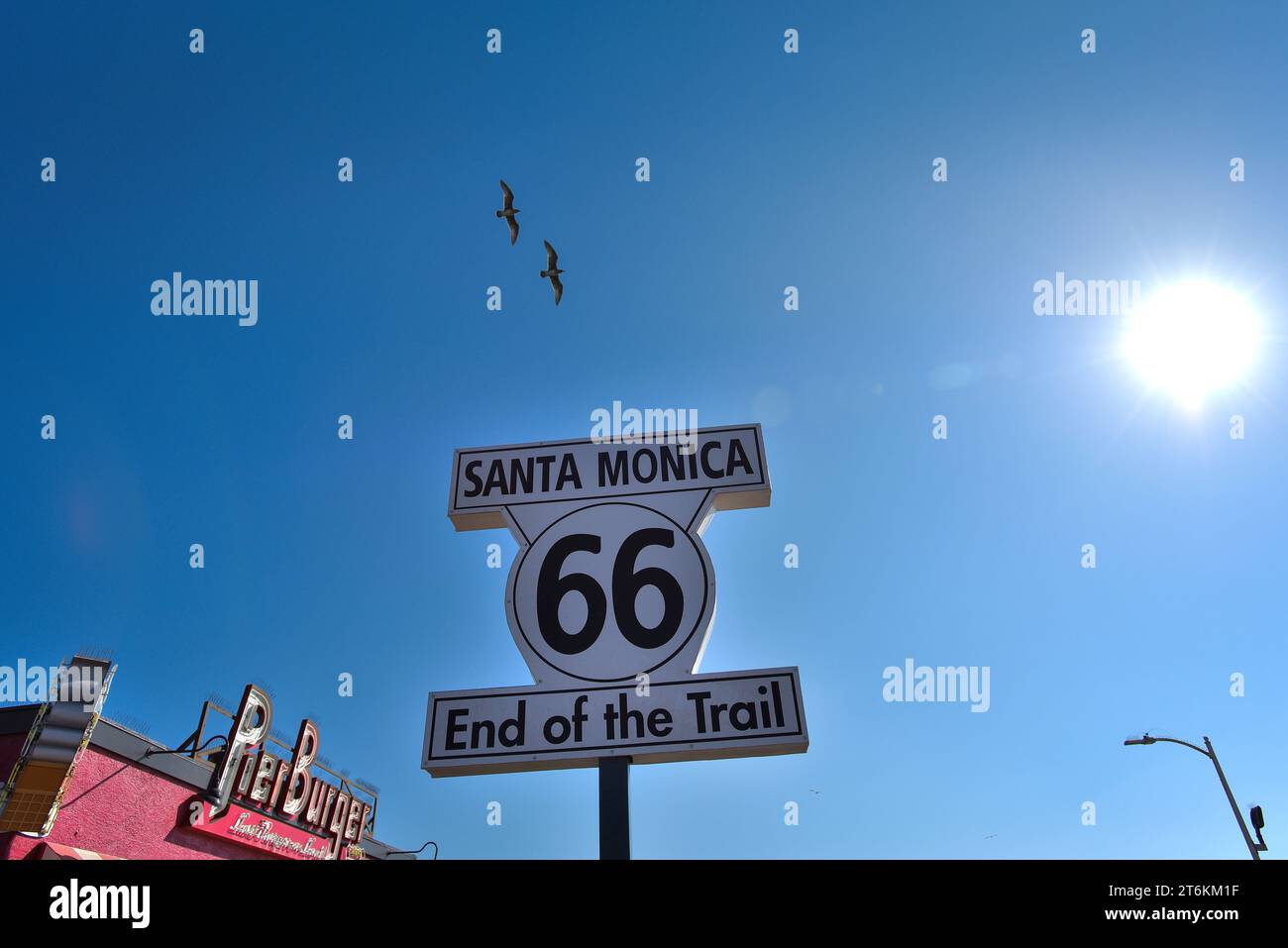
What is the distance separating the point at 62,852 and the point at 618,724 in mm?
15219

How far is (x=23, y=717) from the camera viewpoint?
13891mm

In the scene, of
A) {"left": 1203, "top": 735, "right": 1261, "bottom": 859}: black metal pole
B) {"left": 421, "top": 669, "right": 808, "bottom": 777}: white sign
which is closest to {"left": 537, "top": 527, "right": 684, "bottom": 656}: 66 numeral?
{"left": 421, "top": 669, "right": 808, "bottom": 777}: white sign

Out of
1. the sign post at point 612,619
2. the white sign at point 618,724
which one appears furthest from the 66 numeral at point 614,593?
the white sign at point 618,724

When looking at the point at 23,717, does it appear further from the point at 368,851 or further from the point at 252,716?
the point at 368,851

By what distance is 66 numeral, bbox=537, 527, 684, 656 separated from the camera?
3857mm

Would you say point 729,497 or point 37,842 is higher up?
point 729,497

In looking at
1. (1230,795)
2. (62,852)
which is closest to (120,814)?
(62,852)

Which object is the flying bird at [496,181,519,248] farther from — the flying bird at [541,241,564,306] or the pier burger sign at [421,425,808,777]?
the pier burger sign at [421,425,808,777]

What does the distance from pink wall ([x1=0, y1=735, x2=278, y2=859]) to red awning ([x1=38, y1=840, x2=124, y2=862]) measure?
0.16 meters

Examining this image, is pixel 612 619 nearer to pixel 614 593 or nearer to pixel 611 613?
pixel 611 613

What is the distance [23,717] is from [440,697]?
15570 millimetres

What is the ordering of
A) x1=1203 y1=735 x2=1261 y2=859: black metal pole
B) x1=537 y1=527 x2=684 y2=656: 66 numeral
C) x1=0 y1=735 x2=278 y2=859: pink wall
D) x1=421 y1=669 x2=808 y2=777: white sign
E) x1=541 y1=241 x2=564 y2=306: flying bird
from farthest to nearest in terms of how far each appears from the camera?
x1=1203 y1=735 x2=1261 y2=859: black metal pole < x1=0 y1=735 x2=278 y2=859: pink wall < x1=541 y1=241 x2=564 y2=306: flying bird < x1=537 y1=527 x2=684 y2=656: 66 numeral < x1=421 y1=669 x2=808 y2=777: white sign

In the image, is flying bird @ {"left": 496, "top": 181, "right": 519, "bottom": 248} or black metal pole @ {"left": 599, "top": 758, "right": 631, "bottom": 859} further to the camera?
flying bird @ {"left": 496, "top": 181, "right": 519, "bottom": 248}
